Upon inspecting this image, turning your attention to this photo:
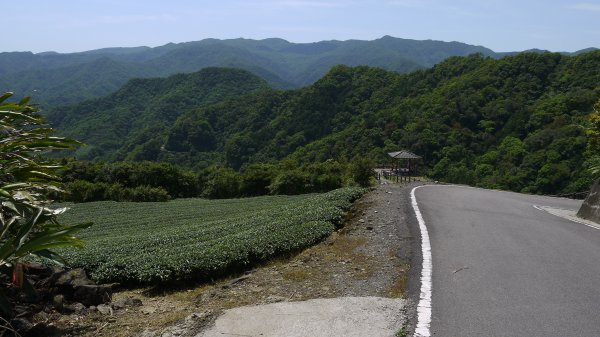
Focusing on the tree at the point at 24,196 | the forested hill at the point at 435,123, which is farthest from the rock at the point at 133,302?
the forested hill at the point at 435,123

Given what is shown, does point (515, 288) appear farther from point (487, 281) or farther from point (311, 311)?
point (311, 311)

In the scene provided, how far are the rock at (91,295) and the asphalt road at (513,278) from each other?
17.5 feet

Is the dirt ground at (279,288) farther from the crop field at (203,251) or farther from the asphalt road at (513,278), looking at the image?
the asphalt road at (513,278)

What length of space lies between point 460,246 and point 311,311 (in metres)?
4.88

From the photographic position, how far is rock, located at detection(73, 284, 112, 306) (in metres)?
8.09

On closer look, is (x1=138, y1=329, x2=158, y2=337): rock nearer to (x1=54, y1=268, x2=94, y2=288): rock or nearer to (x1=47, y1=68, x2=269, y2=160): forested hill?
(x1=54, y1=268, x2=94, y2=288): rock

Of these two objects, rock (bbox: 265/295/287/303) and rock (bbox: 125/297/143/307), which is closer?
rock (bbox: 265/295/287/303)

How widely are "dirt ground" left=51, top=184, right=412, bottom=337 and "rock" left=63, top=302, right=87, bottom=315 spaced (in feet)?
0.46

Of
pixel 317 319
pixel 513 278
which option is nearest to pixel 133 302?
pixel 317 319

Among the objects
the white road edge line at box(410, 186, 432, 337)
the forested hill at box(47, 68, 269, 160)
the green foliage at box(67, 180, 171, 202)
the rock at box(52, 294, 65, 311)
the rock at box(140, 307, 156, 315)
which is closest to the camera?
the white road edge line at box(410, 186, 432, 337)

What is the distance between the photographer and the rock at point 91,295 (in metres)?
8.09

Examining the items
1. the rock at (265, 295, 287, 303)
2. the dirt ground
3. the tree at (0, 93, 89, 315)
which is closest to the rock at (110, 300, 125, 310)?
the dirt ground

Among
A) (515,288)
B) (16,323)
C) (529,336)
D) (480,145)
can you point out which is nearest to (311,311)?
(529,336)

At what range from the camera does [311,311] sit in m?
6.72
